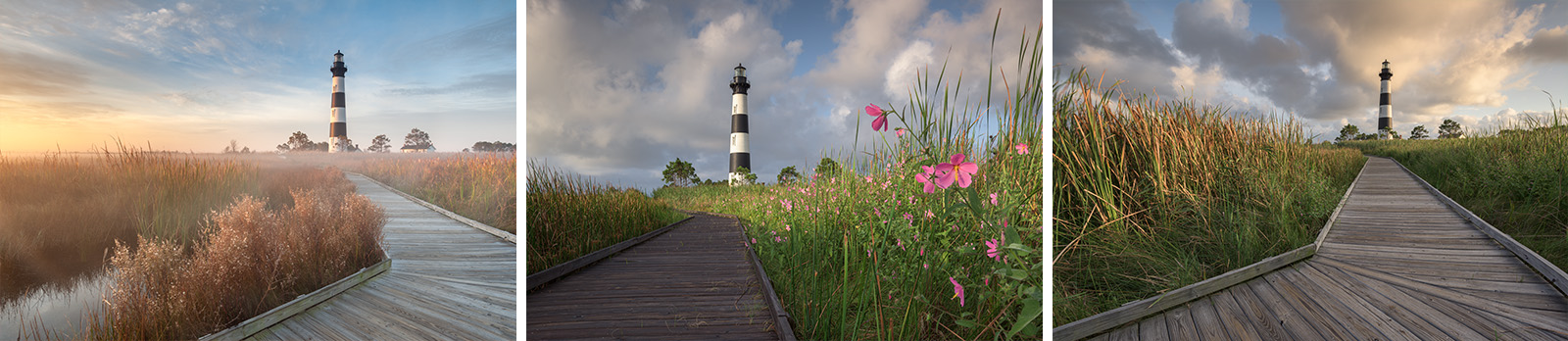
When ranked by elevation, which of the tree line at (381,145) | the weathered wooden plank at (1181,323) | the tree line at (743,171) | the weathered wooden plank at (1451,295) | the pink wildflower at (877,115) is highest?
the pink wildflower at (877,115)

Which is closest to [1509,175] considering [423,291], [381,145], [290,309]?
[423,291]

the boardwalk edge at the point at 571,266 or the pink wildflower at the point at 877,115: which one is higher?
the pink wildflower at the point at 877,115

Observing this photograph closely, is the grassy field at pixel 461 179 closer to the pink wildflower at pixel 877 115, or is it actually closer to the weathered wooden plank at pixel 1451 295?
the pink wildflower at pixel 877 115

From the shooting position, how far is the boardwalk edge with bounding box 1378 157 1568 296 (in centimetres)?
193

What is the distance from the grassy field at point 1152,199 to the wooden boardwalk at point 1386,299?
0.43ft

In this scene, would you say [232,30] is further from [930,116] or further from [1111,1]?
[1111,1]

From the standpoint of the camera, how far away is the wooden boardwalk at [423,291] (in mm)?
2525

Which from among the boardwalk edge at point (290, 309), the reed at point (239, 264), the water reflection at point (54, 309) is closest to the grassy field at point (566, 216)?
the boardwalk edge at point (290, 309)

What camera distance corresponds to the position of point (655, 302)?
246 centimetres

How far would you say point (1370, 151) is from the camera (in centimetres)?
316

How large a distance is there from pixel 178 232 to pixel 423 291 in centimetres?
115

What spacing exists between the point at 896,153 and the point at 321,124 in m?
3.02

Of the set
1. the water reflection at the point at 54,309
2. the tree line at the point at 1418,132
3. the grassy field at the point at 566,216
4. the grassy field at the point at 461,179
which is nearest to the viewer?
the water reflection at the point at 54,309

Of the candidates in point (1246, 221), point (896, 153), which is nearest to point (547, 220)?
point (896, 153)
